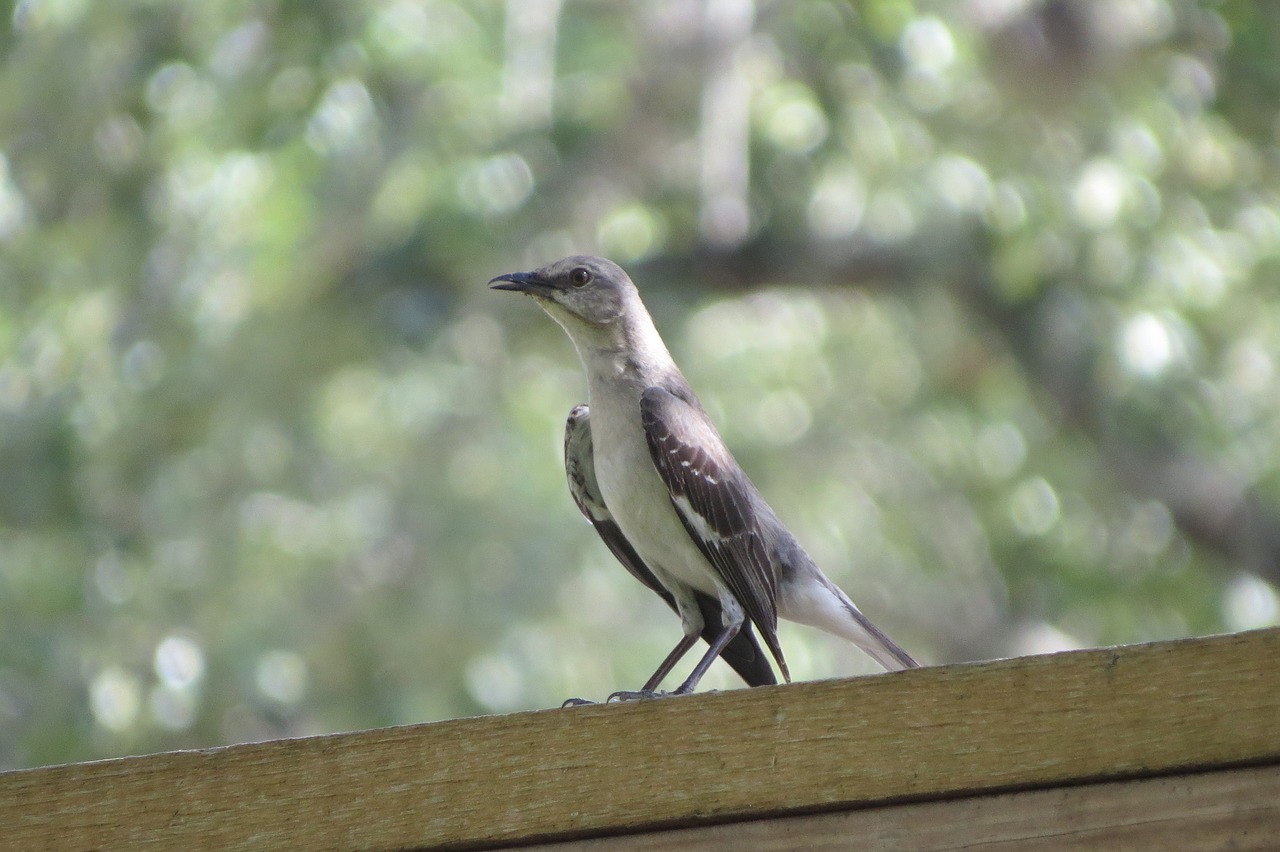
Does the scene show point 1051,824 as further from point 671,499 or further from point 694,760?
point 671,499

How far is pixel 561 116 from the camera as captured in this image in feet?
35.0

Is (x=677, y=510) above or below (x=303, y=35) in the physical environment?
below

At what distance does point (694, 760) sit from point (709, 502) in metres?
1.78

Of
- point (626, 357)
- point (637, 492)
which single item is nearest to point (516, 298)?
point (626, 357)

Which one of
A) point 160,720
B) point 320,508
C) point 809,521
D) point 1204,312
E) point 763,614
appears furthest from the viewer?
point 809,521

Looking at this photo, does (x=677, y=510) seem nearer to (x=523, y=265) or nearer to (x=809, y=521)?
(x=523, y=265)

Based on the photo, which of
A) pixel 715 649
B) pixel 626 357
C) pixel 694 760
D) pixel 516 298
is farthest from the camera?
pixel 516 298

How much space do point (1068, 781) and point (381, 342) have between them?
31.1 feet

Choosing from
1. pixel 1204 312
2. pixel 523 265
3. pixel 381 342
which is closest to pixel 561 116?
pixel 523 265

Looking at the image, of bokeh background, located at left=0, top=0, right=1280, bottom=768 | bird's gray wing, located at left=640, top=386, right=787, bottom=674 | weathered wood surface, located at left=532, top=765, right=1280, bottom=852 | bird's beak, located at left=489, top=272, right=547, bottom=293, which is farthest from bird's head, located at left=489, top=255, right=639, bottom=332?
bokeh background, located at left=0, top=0, right=1280, bottom=768

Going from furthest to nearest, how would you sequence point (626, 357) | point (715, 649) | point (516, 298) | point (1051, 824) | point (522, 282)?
point (516, 298) < point (522, 282) < point (626, 357) < point (715, 649) < point (1051, 824)

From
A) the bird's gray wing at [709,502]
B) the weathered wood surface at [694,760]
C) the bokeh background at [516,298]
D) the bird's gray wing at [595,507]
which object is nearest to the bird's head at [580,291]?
the bird's gray wing at [595,507]

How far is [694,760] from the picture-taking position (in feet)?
7.78

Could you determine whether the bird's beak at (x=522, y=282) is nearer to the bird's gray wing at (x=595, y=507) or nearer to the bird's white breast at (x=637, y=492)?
the bird's gray wing at (x=595, y=507)
